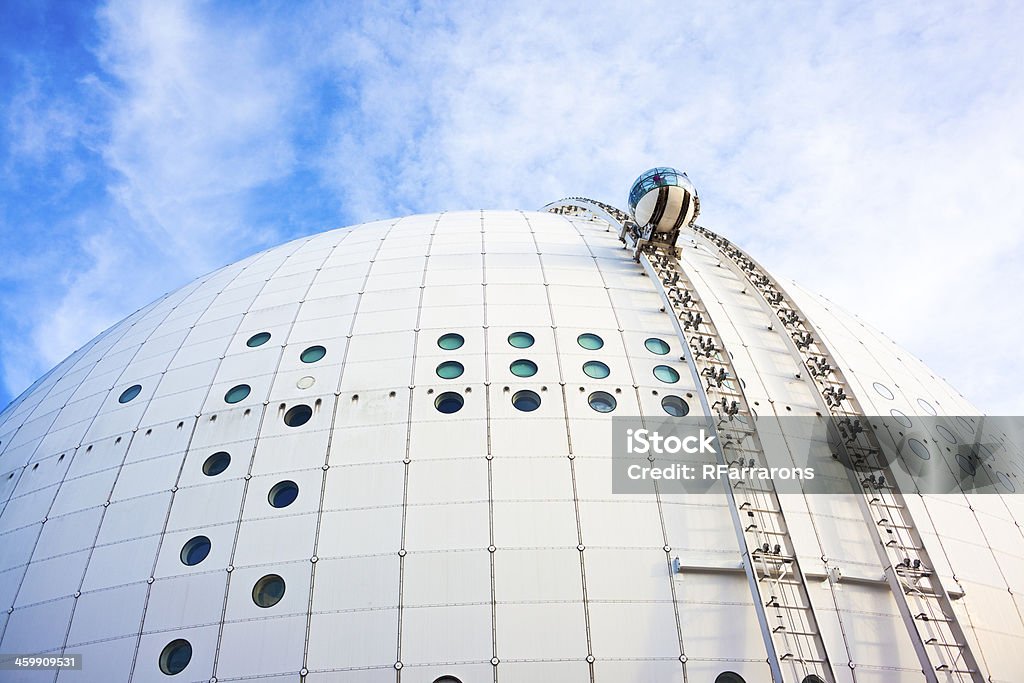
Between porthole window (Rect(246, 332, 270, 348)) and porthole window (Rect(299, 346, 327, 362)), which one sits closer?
porthole window (Rect(299, 346, 327, 362))

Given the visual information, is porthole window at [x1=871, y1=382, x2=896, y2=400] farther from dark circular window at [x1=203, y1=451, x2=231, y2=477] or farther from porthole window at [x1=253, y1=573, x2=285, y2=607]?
dark circular window at [x1=203, y1=451, x2=231, y2=477]

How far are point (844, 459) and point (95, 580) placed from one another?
18.1 metres

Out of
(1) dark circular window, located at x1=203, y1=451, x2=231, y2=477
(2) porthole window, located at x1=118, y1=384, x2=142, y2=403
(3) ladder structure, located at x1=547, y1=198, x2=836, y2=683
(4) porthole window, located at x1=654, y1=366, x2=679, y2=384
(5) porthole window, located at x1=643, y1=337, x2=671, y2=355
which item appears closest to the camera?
(3) ladder structure, located at x1=547, y1=198, x2=836, y2=683

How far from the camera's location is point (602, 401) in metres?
16.9

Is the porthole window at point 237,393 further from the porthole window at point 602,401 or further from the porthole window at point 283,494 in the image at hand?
the porthole window at point 602,401

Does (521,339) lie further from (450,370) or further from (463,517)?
(463,517)

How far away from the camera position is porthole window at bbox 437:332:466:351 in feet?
61.0

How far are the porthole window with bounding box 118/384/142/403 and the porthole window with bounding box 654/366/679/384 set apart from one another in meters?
15.4

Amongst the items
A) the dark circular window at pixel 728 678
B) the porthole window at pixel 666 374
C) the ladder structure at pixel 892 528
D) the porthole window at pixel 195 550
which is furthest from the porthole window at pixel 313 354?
the ladder structure at pixel 892 528

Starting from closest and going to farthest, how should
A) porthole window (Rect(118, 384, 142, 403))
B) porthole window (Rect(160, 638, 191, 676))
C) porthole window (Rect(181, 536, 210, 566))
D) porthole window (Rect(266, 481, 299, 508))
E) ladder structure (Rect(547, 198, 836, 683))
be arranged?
ladder structure (Rect(547, 198, 836, 683)), porthole window (Rect(160, 638, 191, 676)), porthole window (Rect(181, 536, 210, 566)), porthole window (Rect(266, 481, 299, 508)), porthole window (Rect(118, 384, 142, 403))

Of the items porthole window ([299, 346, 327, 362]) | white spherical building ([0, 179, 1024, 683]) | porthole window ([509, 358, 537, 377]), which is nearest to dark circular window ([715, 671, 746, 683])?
white spherical building ([0, 179, 1024, 683])

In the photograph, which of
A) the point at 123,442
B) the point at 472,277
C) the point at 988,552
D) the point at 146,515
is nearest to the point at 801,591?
the point at 988,552

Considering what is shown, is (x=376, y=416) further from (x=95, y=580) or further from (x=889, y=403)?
(x=889, y=403)

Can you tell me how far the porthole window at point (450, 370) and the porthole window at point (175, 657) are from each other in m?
8.17
